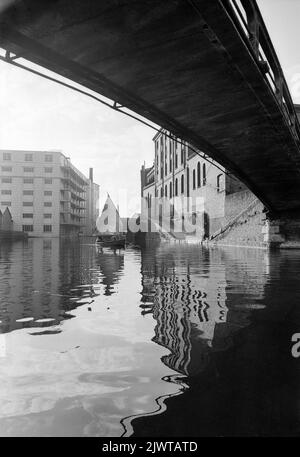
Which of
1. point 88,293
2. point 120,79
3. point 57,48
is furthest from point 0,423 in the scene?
point 120,79

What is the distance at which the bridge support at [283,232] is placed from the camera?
3039 cm

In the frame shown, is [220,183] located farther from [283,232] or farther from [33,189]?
[33,189]

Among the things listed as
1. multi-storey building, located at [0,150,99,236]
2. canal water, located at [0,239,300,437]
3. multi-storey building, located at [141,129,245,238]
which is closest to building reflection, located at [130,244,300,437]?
canal water, located at [0,239,300,437]

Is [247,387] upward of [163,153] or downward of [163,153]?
downward

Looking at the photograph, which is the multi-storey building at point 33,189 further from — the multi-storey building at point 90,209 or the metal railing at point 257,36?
the metal railing at point 257,36

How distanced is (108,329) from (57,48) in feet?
20.3

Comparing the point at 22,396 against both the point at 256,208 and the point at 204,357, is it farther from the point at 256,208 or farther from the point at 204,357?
the point at 256,208

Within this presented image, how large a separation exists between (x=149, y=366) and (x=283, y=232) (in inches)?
1136

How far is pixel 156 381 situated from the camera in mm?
3422

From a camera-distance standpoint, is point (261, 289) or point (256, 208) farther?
point (256, 208)

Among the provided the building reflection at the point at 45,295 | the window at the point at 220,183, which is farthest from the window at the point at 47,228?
the building reflection at the point at 45,295

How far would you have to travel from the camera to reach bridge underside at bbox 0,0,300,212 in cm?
722

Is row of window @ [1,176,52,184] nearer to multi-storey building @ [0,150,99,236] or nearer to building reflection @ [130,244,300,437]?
multi-storey building @ [0,150,99,236]

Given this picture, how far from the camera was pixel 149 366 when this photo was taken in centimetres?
382
